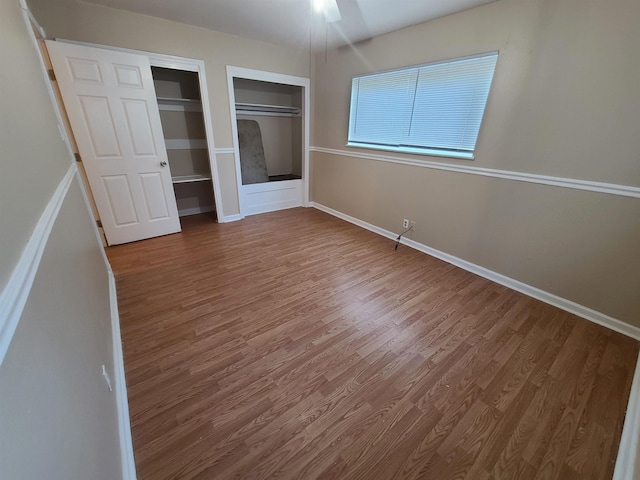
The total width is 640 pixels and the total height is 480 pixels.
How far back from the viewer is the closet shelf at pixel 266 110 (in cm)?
409

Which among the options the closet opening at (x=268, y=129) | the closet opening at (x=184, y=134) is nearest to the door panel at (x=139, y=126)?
the closet opening at (x=184, y=134)

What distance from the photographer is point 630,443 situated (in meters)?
1.24

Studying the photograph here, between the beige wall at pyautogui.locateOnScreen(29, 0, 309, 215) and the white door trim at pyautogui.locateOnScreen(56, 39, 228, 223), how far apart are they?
0.05 m

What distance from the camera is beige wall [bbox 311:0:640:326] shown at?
1.79m

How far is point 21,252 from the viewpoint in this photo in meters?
0.59

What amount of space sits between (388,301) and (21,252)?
2150mm

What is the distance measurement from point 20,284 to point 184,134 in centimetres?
400

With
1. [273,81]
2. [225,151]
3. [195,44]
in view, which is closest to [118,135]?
[225,151]

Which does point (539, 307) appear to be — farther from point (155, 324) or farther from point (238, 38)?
point (238, 38)

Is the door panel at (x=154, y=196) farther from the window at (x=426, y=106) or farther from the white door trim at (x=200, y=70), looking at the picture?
the window at (x=426, y=106)

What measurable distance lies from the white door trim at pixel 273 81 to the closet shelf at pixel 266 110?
0.89ft

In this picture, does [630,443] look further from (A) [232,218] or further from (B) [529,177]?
(A) [232,218]

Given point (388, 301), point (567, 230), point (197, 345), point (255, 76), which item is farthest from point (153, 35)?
point (567, 230)

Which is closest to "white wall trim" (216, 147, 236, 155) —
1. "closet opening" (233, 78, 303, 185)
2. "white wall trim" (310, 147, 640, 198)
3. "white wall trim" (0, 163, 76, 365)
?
"closet opening" (233, 78, 303, 185)
